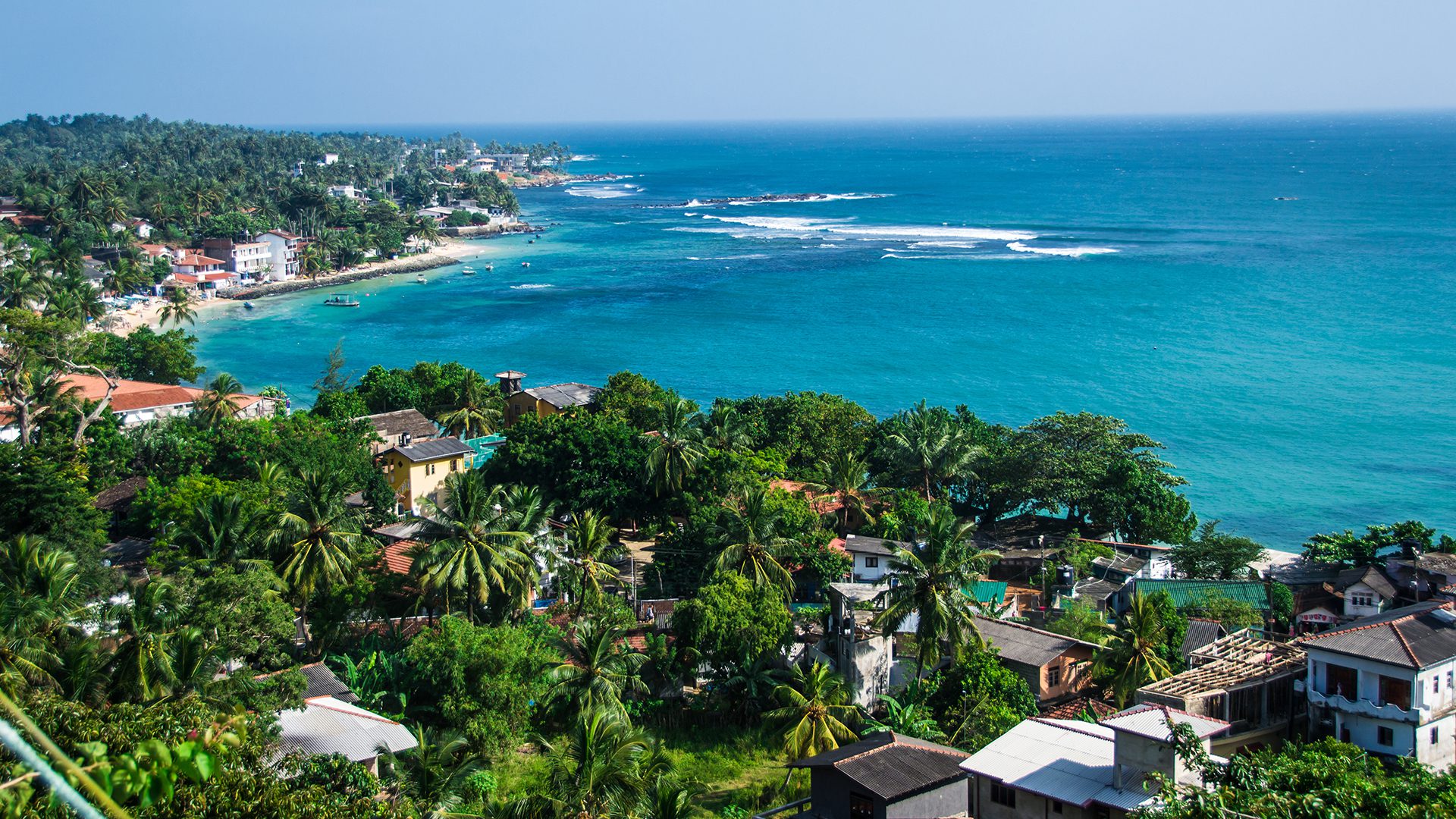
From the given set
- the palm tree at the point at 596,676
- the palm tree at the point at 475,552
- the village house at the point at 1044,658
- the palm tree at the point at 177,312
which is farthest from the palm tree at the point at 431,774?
the palm tree at the point at 177,312

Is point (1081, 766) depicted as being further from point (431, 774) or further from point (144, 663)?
point (144, 663)

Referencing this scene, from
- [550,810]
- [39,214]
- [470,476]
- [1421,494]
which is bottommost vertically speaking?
[1421,494]

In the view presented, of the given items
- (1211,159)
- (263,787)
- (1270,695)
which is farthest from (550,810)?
(1211,159)

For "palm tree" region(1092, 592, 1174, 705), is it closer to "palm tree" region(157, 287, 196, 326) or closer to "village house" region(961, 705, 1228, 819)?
"village house" region(961, 705, 1228, 819)

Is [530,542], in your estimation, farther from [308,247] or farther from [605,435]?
[308,247]

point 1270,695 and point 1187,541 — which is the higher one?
point 1270,695

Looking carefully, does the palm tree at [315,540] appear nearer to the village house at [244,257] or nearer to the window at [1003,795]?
the window at [1003,795]

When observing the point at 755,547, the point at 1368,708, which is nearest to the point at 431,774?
the point at 755,547
